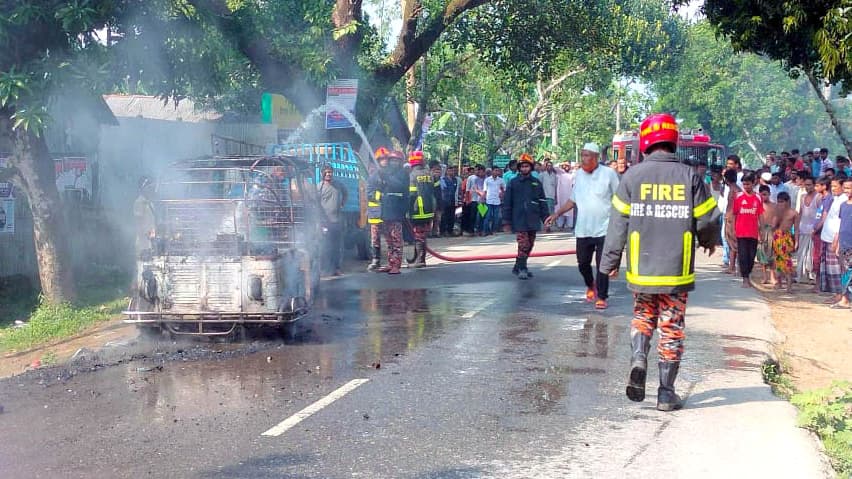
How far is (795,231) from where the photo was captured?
48.2ft

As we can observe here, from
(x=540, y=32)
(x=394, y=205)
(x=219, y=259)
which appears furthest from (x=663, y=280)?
(x=540, y=32)

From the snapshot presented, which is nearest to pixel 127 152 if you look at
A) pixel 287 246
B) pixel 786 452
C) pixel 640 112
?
pixel 287 246

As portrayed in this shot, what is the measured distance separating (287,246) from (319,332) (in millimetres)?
1108

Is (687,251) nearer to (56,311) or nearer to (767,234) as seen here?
(767,234)

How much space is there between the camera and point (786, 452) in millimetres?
5488

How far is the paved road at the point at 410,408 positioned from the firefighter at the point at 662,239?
1.37 feet

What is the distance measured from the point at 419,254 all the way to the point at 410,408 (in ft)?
31.5

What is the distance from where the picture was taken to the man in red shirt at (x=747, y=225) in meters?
13.9

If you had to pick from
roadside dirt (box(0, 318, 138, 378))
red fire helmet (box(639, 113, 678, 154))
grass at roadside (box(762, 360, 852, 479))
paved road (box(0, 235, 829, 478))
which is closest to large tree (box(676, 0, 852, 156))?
paved road (box(0, 235, 829, 478))

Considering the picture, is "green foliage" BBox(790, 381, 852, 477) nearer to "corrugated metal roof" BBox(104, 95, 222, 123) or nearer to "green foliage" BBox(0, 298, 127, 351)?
"green foliage" BBox(0, 298, 127, 351)

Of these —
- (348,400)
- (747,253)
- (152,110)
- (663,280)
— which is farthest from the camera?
(152,110)

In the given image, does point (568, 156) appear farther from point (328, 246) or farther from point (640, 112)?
point (328, 246)

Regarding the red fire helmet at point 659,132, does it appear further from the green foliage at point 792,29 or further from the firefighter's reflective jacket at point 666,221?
the green foliage at point 792,29

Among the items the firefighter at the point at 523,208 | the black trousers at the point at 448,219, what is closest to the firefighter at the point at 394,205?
the firefighter at the point at 523,208
